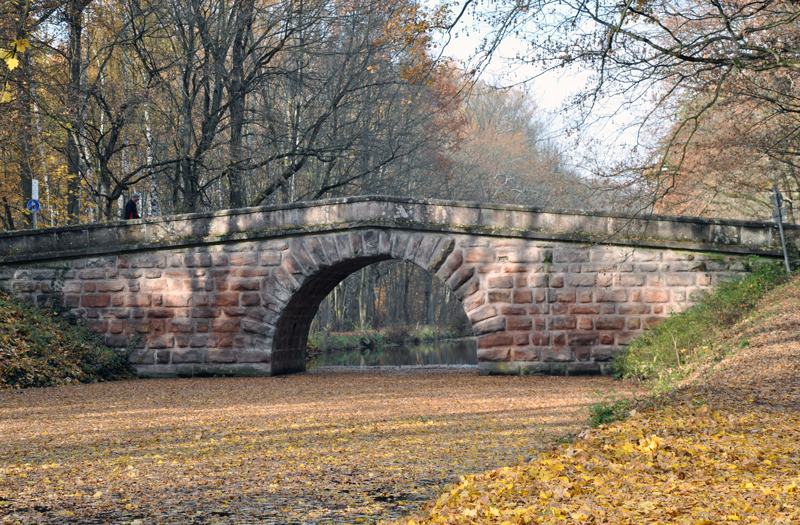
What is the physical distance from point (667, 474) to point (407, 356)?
18827 mm

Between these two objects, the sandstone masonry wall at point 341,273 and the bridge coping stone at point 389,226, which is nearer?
the bridge coping stone at point 389,226

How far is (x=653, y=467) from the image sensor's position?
3969 mm

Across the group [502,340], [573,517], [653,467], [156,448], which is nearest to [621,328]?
[502,340]

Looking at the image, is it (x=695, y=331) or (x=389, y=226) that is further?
(x=389, y=226)

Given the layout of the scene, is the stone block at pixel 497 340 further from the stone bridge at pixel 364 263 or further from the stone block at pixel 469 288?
the stone block at pixel 469 288

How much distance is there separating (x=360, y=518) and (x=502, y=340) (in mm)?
9196

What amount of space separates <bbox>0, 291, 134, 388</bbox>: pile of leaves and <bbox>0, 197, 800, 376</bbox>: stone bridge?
14.8 inches

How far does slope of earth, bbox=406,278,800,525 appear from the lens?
3221mm

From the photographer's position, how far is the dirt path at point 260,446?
Answer: 4.56 meters

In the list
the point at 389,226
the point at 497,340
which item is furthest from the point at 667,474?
the point at 389,226

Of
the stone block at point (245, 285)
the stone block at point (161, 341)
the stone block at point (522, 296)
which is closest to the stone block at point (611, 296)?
the stone block at point (522, 296)

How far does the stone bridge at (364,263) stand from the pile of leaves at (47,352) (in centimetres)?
38

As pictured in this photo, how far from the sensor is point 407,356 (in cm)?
2256

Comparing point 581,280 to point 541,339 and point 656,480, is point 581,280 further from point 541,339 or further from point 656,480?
point 656,480
